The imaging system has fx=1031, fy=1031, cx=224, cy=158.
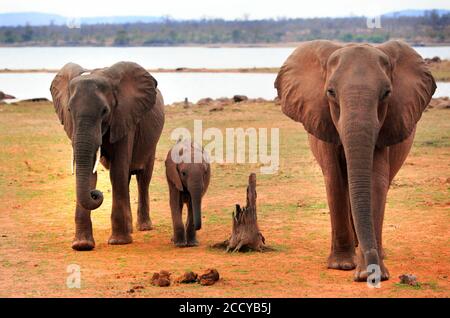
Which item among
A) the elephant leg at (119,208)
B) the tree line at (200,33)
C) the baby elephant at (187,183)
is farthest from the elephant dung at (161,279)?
the tree line at (200,33)

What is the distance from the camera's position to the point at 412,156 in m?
19.2

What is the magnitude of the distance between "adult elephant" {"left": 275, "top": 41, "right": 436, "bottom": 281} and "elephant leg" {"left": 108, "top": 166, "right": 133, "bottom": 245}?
2.46 m

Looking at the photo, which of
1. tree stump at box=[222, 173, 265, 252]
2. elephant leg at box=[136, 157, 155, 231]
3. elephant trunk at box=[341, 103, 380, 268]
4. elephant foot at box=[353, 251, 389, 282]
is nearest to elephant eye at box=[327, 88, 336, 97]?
elephant trunk at box=[341, 103, 380, 268]

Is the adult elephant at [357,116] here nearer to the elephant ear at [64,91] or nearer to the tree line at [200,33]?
the elephant ear at [64,91]

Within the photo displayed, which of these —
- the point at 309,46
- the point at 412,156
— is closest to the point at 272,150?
the point at 412,156

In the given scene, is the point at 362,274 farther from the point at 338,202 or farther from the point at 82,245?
the point at 82,245

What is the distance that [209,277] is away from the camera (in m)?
9.12

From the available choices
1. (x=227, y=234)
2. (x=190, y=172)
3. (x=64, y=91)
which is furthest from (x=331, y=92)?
(x=64, y=91)

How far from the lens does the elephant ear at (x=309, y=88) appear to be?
9.22 m

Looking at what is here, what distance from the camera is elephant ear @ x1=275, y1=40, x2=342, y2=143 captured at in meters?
9.22

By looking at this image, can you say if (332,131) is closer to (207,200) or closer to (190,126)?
(207,200)

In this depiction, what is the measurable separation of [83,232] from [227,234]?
1.86m

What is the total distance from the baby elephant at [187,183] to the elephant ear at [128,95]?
24.7 inches

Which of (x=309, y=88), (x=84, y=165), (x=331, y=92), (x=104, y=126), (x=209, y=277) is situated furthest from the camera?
(x=104, y=126)
